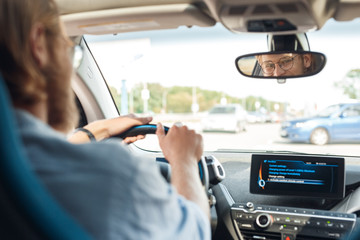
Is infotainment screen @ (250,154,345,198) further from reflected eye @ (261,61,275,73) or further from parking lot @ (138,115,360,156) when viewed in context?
reflected eye @ (261,61,275,73)

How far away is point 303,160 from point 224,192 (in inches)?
26.5

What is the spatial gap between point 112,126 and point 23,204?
1511mm

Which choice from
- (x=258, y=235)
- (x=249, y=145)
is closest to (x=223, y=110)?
(x=249, y=145)


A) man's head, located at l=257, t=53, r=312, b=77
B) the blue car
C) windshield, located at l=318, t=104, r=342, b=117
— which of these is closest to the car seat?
man's head, located at l=257, t=53, r=312, b=77

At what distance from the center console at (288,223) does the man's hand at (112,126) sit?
1.04 meters

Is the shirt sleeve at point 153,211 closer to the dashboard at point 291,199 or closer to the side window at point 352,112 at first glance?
the dashboard at point 291,199

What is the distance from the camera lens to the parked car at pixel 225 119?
13789 mm

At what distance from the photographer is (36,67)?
1.06m

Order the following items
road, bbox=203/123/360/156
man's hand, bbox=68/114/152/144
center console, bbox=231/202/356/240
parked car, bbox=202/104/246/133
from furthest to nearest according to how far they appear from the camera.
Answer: parked car, bbox=202/104/246/133 → road, bbox=203/123/360/156 → center console, bbox=231/202/356/240 → man's hand, bbox=68/114/152/144

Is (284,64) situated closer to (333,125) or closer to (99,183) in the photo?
(99,183)

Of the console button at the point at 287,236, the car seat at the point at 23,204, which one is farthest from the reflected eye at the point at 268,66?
the car seat at the point at 23,204

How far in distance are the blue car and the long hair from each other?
27.6 ft

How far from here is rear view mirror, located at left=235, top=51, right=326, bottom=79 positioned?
2846 mm

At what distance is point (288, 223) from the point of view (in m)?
2.77
